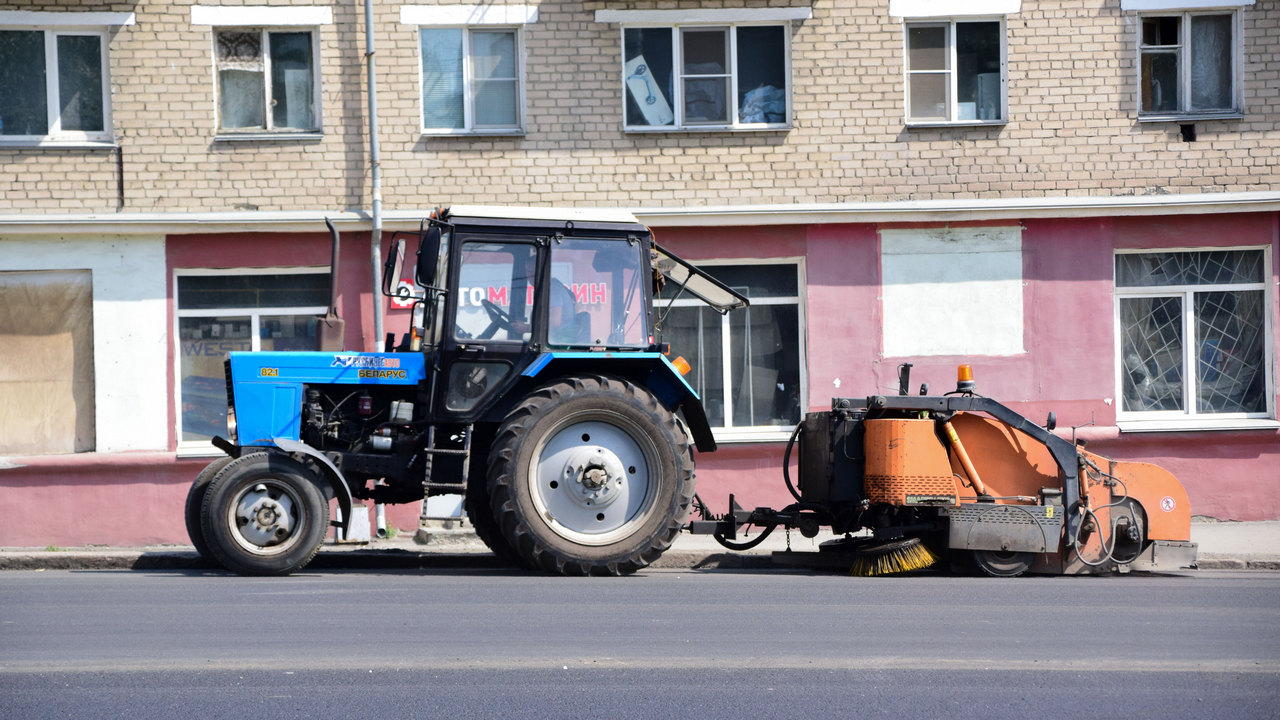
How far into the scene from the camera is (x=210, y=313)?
48.8 ft

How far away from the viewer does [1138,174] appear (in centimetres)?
1516

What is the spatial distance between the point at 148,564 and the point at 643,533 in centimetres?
487

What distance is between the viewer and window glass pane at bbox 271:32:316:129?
14977 mm

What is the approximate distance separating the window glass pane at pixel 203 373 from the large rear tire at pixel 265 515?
527 cm

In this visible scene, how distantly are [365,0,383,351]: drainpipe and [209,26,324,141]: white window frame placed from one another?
589 millimetres

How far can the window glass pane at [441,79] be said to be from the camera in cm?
1502

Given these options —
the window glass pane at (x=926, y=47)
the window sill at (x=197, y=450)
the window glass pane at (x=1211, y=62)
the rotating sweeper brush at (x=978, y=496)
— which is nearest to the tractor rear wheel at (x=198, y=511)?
the rotating sweeper brush at (x=978, y=496)

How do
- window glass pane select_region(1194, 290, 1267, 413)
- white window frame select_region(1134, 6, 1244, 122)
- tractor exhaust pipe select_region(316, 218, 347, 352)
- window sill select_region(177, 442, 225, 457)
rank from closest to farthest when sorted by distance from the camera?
tractor exhaust pipe select_region(316, 218, 347, 352) → window sill select_region(177, 442, 225, 457) → white window frame select_region(1134, 6, 1244, 122) → window glass pane select_region(1194, 290, 1267, 413)

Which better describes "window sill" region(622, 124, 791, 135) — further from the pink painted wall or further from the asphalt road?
the asphalt road

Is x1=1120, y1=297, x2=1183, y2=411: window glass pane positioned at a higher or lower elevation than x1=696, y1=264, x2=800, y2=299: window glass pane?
lower

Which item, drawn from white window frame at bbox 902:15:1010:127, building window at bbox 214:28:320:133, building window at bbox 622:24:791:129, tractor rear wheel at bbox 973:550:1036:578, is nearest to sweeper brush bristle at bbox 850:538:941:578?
tractor rear wheel at bbox 973:550:1036:578

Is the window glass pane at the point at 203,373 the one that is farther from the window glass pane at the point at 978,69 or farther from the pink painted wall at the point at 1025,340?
the window glass pane at the point at 978,69

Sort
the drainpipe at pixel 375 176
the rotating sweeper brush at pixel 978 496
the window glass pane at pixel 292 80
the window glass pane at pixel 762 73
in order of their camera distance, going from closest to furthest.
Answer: the rotating sweeper brush at pixel 978 496
the drainpipe at pixel 375 176
the window glass pane at pixel 292 80
the window glass pane at pixel 762 73

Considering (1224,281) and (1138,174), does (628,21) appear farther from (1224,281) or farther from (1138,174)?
(1224,281)
